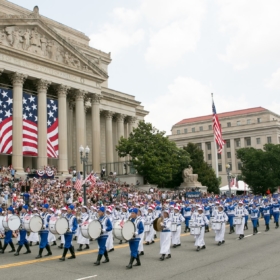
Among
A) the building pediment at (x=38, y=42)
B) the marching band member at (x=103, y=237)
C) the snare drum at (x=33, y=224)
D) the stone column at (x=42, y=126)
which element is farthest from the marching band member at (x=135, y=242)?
the building pediment at (x=38, y=42)

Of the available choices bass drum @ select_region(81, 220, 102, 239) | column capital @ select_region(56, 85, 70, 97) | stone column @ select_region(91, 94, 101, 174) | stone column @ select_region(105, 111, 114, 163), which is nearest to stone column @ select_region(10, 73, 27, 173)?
column capital @ select_region(56, 85, 70, 97)

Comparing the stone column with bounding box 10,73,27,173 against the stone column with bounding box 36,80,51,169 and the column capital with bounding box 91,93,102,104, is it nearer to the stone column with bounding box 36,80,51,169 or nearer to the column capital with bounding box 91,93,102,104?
the stone column with bounding box 36,80,51,169

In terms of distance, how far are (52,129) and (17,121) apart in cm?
504

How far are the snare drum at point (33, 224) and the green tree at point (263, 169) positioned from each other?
57.0m

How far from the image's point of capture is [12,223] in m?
16.6

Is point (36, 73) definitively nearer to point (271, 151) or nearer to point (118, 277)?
point (118, 277)

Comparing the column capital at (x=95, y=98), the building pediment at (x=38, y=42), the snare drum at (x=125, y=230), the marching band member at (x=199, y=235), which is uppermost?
the building pediment at (x=38, y=42)

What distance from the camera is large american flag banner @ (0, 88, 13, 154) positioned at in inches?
1593

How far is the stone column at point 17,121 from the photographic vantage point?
41000 mm

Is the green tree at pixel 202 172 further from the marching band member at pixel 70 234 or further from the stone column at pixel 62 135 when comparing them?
the marching band member at pixel 70 234

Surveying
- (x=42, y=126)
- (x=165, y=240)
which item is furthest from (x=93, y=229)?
(x=42, y=126)

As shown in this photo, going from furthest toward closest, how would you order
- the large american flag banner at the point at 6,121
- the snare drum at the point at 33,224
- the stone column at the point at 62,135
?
the stone column at the point at 62,135 → the large american flag banner at the point at 6,121 → the snare drum at the point at 33,224

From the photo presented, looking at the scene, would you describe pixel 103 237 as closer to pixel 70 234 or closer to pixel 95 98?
pixel 70 234

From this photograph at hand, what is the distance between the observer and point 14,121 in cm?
4131
